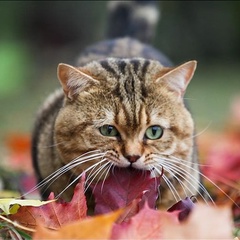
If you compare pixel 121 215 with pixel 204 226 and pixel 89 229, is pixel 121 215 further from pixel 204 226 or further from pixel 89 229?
pixel 204 226

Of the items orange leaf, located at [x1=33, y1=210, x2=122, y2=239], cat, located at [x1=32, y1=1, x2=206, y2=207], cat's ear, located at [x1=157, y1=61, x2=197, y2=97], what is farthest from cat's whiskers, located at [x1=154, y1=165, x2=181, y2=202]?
orange leaf, located at [x1=33, y1=210, x2=122, y2=239]

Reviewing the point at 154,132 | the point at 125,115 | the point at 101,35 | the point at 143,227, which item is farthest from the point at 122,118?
the point at 101,35

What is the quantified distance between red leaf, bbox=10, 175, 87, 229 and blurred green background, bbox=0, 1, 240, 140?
460 centimetres

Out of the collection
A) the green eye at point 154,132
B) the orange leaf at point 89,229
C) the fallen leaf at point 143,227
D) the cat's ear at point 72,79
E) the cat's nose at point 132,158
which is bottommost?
the fallen leaf at point 143,227

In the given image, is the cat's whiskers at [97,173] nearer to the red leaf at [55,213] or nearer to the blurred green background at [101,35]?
the red leaf at [55,213]

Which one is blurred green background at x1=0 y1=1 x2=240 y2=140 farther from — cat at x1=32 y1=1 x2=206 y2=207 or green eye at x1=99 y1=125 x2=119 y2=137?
green eye at x1=99 y1=125 x2=119 y2=137

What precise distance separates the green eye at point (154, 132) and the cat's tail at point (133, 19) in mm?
1495

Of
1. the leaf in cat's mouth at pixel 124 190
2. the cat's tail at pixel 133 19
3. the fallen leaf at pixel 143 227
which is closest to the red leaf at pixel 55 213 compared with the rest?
the leaf in cat's mouth at pixel 124 190

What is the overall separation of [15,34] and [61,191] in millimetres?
4703

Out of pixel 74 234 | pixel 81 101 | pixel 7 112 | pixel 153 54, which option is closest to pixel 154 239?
pixel 74 234

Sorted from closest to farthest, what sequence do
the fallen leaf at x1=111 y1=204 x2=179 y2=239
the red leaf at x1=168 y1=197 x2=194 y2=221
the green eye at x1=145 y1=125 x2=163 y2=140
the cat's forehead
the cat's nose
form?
1. the fallen leaf at x1=111 y1=204 x2=179 y2=239
2. the red leaf at x1=168 y1=197 x2=194 y2=221
3. the cat's nose
4. the green eye at x1=145 y1=125 x2=163 y2=140
5. the cat's forehead

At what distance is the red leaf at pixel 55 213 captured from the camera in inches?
81.7

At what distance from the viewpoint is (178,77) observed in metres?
2.58

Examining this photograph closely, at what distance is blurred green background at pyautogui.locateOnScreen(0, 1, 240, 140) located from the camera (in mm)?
6969
